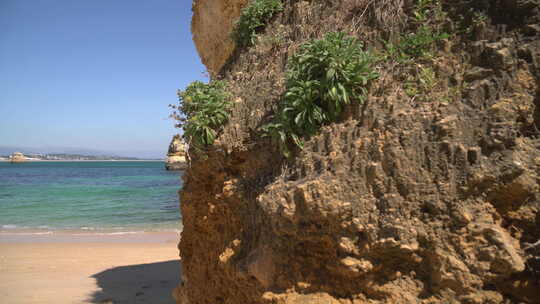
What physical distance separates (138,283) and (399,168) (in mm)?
6859

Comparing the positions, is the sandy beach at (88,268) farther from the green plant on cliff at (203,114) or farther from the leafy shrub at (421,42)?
the leafy shrub at (421,42)

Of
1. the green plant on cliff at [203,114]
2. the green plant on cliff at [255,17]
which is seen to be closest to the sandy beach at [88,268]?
the green plant on cliff at [203,114]

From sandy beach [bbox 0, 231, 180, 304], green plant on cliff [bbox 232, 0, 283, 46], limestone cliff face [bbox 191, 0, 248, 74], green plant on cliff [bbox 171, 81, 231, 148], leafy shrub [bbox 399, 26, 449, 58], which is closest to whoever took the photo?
leafy shrub [bbox 399, 26, 449, 58]

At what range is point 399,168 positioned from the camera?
2.47 metres

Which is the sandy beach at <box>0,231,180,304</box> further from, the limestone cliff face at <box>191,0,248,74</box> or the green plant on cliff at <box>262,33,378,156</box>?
the limestone cliff face at <box>191,0,248,74</box>

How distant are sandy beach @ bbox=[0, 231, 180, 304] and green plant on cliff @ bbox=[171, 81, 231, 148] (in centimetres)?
416

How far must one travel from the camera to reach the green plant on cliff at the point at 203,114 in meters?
3.69

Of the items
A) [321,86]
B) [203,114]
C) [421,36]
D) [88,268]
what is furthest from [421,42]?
[88,268]

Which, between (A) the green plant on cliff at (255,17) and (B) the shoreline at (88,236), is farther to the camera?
(B) the shoreline at (88,236)

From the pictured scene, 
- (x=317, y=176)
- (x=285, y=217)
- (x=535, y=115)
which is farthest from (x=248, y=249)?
(x=535, y=115)

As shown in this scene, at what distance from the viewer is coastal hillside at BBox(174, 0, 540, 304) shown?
7.46 ft

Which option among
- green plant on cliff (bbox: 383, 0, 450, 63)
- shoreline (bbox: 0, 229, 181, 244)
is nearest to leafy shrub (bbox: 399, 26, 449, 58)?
green plant on cliff (bbox: 383, 0, 450, 63)

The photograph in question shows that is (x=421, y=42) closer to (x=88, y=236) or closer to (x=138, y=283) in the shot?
(x=138, y=283)

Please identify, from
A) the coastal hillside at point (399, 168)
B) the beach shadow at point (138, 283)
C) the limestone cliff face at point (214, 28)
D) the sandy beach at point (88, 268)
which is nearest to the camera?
the coastal hillside at point (399, 168)
